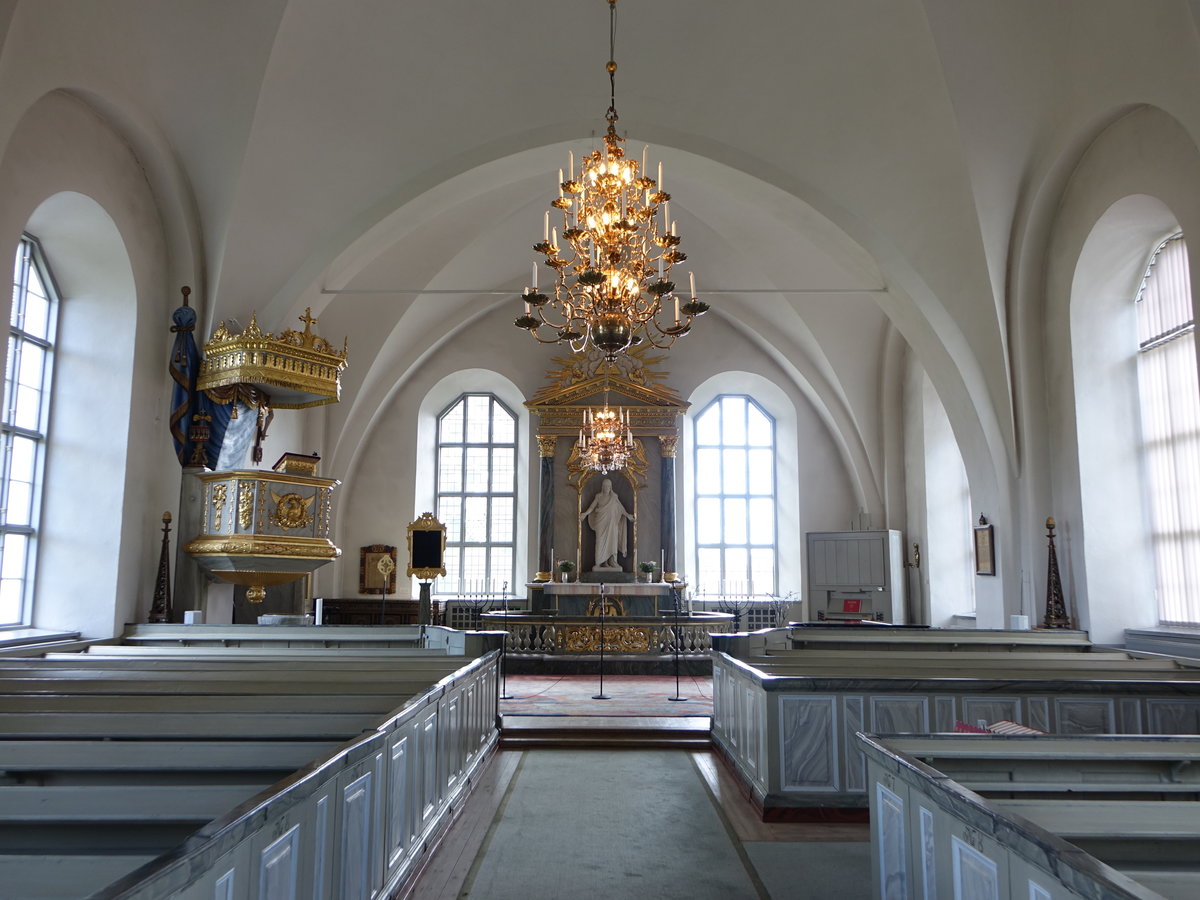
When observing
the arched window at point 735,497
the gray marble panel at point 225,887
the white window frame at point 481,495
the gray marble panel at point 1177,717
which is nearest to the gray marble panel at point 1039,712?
the gray marble panel at point 1177,717

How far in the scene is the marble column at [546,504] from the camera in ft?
50.2

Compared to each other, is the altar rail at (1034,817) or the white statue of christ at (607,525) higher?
the white statue of christ at (607,525)

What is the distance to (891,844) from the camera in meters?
3.22

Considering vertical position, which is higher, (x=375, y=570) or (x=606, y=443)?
(x=606, y=443)

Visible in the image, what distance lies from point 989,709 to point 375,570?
11.8 metres

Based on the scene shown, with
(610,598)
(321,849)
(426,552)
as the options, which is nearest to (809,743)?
(321,849)

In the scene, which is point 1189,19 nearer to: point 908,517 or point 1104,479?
point 1104,479

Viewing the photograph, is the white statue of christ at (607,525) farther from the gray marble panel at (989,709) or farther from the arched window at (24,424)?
the gray marble panel at (989,709)

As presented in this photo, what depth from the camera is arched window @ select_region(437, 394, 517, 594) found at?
53.6ft

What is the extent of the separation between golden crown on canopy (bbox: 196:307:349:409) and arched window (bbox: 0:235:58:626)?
1.42 meters

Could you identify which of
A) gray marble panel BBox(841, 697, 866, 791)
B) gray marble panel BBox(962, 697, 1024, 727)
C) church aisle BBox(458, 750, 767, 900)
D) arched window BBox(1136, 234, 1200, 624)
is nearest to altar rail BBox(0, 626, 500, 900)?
church aisle BBox(458, 750, 767, 900)

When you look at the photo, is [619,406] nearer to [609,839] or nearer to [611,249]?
[611,249]

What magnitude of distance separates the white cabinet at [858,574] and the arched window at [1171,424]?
5.09 meters

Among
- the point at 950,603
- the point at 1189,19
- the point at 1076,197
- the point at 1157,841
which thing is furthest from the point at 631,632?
the point at 1157,841
